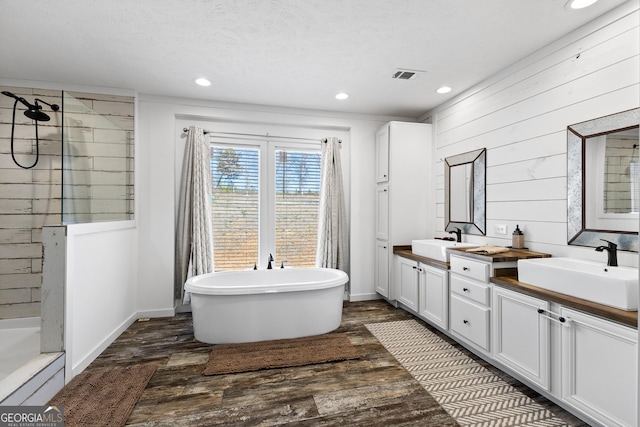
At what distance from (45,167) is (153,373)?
2521 mm

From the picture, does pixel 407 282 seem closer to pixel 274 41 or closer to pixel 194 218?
pixel 194 218

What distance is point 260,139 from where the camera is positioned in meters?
3.98

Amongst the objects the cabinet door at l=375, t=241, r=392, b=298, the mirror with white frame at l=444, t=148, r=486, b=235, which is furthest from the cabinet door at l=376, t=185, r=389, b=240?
the mirror with white frame at l=444, t=148, r=486, b=235

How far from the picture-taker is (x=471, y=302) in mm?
2615

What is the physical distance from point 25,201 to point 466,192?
4.74 meters

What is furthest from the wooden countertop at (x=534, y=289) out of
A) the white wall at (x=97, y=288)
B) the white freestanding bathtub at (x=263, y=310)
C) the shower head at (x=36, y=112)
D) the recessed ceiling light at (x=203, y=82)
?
the shower head at (x=36, y=112)

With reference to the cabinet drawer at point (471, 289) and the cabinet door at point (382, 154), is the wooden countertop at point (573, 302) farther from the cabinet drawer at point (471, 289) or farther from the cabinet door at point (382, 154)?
the cabinet door at point (382, 154)

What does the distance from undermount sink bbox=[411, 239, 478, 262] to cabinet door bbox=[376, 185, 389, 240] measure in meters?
0.48

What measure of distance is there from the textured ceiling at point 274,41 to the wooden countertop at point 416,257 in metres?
1.89

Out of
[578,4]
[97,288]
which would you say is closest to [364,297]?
[97,288]

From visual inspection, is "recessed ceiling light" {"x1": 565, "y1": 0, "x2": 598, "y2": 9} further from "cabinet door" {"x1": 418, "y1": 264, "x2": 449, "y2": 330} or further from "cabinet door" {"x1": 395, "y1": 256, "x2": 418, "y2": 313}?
"cabinet door" {"x1": 395, "y1": 256, "x2": 418, "y2": 313}

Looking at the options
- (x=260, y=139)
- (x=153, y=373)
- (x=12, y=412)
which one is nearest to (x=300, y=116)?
(x=260, y=139)

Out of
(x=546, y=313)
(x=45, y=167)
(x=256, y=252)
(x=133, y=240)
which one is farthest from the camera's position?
(x=256, y=252)

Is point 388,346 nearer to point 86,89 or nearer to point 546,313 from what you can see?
point 546,313
